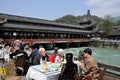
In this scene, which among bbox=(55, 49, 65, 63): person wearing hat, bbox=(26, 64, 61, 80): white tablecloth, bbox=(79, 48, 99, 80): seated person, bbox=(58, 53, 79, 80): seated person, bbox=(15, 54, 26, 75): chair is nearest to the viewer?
bbox=(58, 53, 79, 80): seated person

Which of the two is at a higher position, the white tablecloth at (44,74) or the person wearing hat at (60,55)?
the person wearing hat at (60,55)

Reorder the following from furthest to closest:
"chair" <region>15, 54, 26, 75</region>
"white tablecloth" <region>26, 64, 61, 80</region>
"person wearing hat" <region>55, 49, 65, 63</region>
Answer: "chair" <region>15, 54, 26, 75</region> → "person wearing hat" <region>55, 49, 65, 63</region> → "white tablecloth" <region>26, 64, 61, 80</region>

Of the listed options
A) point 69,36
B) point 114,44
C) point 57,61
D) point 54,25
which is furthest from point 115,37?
point 57,61

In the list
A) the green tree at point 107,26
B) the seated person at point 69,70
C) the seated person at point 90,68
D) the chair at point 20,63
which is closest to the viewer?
the seated person at point 69,70

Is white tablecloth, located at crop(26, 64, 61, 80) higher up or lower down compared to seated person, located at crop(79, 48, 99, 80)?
lower down

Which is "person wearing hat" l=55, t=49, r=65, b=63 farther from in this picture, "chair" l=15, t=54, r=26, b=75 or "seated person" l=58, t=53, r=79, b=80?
"seated person" l=58, t=53, r=79, b=80

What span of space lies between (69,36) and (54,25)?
215 inches

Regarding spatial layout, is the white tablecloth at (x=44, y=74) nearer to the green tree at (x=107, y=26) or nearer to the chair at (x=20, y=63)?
the chair at (x=20, y=63)

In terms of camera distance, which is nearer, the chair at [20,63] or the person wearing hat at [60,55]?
the person wearing hat at [60,55]

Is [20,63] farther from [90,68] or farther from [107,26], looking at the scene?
[107,26]

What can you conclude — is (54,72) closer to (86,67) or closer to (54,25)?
(86,67)

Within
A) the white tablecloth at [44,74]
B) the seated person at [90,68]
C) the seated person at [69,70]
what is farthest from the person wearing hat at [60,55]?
the seated person at [69,70]

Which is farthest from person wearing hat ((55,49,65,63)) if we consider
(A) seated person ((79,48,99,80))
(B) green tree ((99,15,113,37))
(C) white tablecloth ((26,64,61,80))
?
(B) green tree ((99,15,113,37))

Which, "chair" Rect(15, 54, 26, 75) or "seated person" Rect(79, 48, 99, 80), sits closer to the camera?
"seated person" Rect(79, 48, 99, 80)
